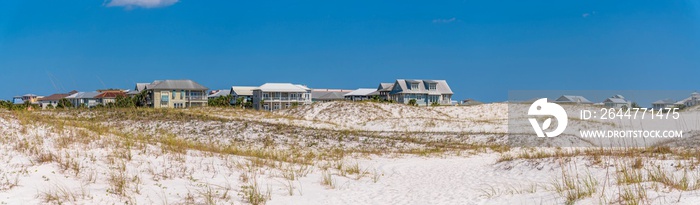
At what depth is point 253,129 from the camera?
26703 mm

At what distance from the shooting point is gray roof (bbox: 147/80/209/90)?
291 feet

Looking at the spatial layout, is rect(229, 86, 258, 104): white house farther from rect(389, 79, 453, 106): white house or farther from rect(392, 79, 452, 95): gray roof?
rect(392, 79, 452, 95): gray roof

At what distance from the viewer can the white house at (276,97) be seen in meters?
94.9

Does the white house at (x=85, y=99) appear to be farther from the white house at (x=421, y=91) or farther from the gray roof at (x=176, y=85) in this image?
the white house at (x=421, y=91)

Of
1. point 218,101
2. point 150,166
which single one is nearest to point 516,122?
point 150,166

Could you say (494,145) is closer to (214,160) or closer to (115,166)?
(214,160)

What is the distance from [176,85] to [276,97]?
17013 millimetres

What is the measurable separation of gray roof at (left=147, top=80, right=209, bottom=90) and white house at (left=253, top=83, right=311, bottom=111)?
978 centimetres

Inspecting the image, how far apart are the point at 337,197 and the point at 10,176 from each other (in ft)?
19.8

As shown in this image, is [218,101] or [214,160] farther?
[218,101]

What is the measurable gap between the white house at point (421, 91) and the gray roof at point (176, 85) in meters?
33.3

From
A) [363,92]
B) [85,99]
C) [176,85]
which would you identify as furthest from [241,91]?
[85,99]

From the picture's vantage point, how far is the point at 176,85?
89438mm

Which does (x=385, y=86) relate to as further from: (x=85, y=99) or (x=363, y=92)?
(x=85, y=99)
